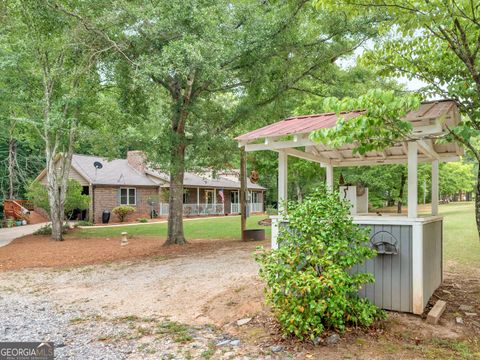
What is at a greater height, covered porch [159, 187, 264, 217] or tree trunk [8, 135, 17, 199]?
tree trunk [8, 135, 17, 199]

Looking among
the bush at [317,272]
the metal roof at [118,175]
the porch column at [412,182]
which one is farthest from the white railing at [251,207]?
the bush at [317,272]

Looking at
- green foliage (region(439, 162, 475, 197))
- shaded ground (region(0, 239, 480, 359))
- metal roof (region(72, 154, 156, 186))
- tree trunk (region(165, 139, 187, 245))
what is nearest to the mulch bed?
tree trunk (region(165, 139, 187, 245))

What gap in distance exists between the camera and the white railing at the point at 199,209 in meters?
28.3

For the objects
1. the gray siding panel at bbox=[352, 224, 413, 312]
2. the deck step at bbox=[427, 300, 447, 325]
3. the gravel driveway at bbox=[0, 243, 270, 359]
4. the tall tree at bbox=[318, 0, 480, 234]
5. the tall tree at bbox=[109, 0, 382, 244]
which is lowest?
the gravel driveway at bbox=[0, 243, 270, 359]

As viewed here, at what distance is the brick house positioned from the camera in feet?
79.7

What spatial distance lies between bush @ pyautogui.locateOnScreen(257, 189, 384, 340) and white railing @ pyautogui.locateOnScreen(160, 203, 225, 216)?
24.6 meters

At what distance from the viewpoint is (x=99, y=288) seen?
6949 millimetres

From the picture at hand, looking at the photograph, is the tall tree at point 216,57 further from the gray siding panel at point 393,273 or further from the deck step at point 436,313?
the deck step at point 436,313

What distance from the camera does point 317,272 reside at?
4168 mm

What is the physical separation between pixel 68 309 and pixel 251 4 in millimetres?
8410

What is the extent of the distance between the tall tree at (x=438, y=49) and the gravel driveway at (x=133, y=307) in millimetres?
3604

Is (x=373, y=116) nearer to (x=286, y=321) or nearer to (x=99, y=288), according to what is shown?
(x=286, y=321)

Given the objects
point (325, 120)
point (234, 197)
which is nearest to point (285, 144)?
point (325, 120)
